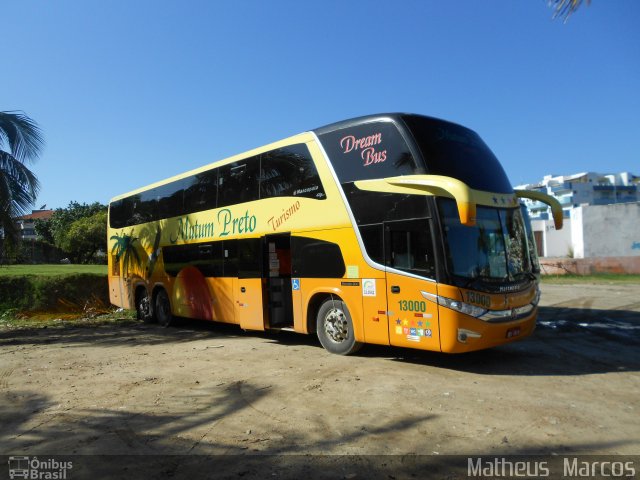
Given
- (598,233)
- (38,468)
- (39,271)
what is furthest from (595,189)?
(38,468)

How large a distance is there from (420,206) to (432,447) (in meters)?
3.64

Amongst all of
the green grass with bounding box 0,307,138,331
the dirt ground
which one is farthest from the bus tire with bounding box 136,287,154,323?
the dirt ground

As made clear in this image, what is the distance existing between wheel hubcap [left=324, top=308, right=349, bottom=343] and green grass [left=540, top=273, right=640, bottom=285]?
20659 millimetres

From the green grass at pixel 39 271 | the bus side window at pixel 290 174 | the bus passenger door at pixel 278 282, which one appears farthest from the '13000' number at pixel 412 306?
the green grass at pixel 39 271

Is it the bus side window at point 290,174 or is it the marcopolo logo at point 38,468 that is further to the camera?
the bus side window at point 290,174

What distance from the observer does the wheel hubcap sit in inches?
336

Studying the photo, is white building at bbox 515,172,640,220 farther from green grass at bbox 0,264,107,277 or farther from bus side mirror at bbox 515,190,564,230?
bus side mirror at bbox 515,190,564,230

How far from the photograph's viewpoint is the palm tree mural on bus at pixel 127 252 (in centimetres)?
1491

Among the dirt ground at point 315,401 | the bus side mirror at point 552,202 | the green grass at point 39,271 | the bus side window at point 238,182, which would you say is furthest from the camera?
the green grass at point 39,271

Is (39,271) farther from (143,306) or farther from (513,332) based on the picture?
(513,332)

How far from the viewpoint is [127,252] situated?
1537 cm

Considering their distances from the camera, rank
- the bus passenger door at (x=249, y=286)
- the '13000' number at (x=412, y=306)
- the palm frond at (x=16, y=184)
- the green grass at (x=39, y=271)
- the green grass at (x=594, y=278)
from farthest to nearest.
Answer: the green grass at (x=594, y=278) → the green grass at (x=39, y=271) → the palm frond at (x=16, y=184) → the bus passenger door at (x=249, y=286) → the '13000' number at (x=412, y=306)

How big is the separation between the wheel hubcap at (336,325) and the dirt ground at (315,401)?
1.47ft

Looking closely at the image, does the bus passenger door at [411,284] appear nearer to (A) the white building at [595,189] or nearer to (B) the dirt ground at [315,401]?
(B) the dirt ground at [315,401]
